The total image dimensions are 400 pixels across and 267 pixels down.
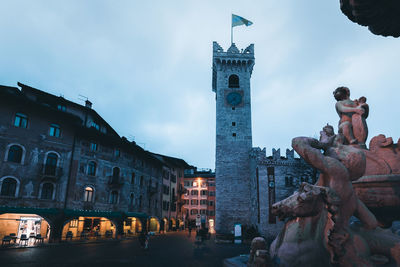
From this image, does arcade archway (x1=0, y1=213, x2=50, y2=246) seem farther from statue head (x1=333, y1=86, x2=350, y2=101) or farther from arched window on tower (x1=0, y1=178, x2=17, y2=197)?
statue head (x1=333, y1=86, x2=350, y2=101)

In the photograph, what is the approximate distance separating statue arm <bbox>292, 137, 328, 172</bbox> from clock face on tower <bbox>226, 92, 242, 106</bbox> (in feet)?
120

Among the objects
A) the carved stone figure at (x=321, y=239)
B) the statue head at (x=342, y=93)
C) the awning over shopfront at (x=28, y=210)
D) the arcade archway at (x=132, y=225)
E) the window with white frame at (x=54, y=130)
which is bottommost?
the arcade archway at (x=132, y=225)

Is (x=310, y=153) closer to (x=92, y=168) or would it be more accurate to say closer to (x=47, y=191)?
(x=47, y=191)

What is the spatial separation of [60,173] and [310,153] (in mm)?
25667

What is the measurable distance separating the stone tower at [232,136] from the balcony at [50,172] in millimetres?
20277

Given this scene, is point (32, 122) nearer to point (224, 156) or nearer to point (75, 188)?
point (75, 188)

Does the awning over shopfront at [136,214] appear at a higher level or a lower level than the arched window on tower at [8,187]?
lower

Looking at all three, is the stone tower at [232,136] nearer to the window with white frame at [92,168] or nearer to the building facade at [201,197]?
the window with white frame at [92,168]

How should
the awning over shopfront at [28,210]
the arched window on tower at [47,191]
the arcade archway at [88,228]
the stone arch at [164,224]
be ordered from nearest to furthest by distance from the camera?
the awning over shopfront at [28,210] < the arched window on tower at [47,191] < the arcade archway at [88,228] < the stone arch at [164,224]

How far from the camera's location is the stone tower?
3547 cm

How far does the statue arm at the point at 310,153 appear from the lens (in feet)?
11.6

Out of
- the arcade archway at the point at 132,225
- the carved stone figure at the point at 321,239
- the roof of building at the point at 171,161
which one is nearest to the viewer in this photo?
the carved stone figure at the point at 321,239

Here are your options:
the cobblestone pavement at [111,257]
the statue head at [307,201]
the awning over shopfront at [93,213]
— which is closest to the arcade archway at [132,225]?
the awning over shopfront at [93,213]

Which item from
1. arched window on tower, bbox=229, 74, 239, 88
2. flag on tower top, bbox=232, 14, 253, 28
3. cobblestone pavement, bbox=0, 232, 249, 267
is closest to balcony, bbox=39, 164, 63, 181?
cobblestone pavement, bbox=0, 232, 249, 267
